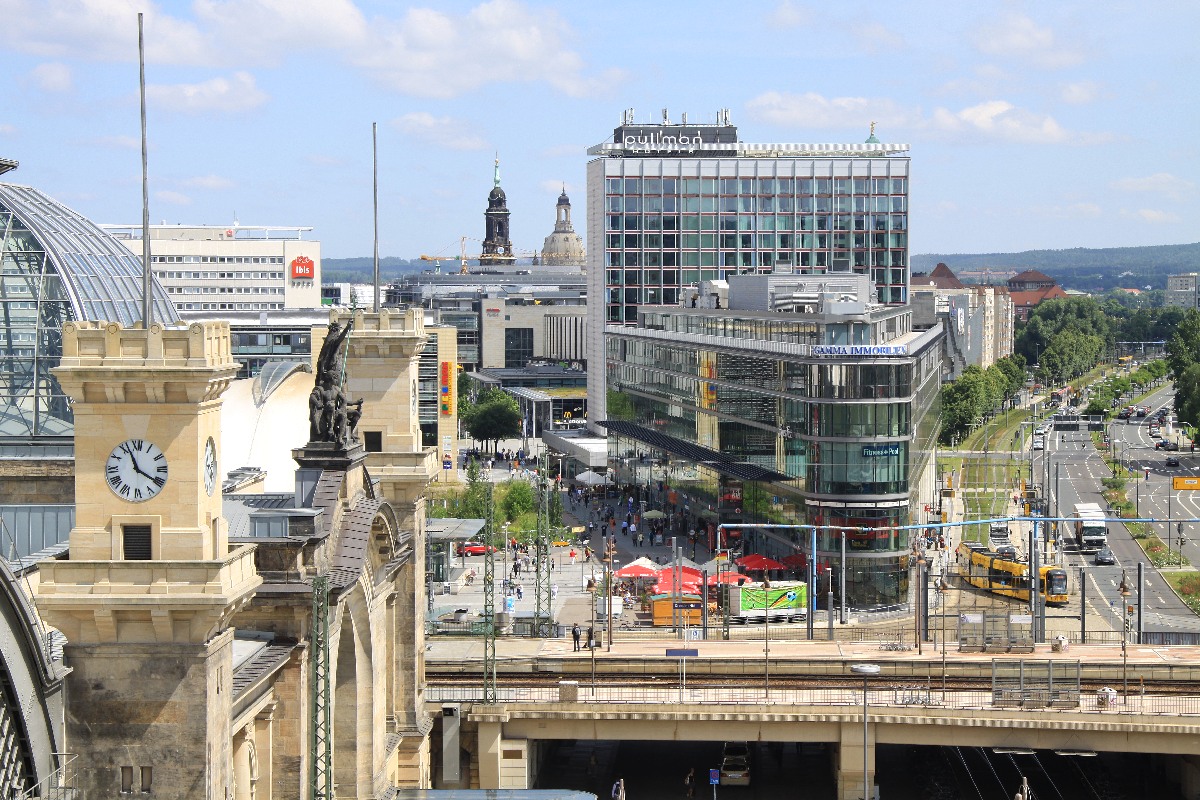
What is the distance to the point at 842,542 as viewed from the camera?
95.6 m

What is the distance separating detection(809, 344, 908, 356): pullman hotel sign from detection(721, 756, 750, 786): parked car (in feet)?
104

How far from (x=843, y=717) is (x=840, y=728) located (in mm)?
678

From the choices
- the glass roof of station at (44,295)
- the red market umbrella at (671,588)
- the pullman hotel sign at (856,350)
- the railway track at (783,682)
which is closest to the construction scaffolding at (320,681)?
the glass roof of station at (44,295)

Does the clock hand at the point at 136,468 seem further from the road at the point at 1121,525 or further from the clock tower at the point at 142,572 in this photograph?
the road at the point at 1121,525

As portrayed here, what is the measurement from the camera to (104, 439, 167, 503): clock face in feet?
121

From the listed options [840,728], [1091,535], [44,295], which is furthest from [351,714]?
[1091,535]

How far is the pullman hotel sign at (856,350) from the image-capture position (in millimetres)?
99000

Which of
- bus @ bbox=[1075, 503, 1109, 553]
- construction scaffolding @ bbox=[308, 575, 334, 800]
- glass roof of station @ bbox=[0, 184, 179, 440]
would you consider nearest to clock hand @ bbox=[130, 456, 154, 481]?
construction scaffolding @ bbox=[308, 575, 334, 800]

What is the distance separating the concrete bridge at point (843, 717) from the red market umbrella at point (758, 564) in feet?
85.3

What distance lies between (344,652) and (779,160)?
13588cm

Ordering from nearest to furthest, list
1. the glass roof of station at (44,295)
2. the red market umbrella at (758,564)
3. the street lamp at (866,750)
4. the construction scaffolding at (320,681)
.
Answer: the construction scaffolding at (320,681) → the glass roof of station at (44,295) → the street lamp at (866,750) → the red market umbrella at (758,564)

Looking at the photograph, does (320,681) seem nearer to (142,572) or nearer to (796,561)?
(142,572)

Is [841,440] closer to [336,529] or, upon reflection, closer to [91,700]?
[336,529]

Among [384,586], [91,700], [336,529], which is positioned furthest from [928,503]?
[91,700]
